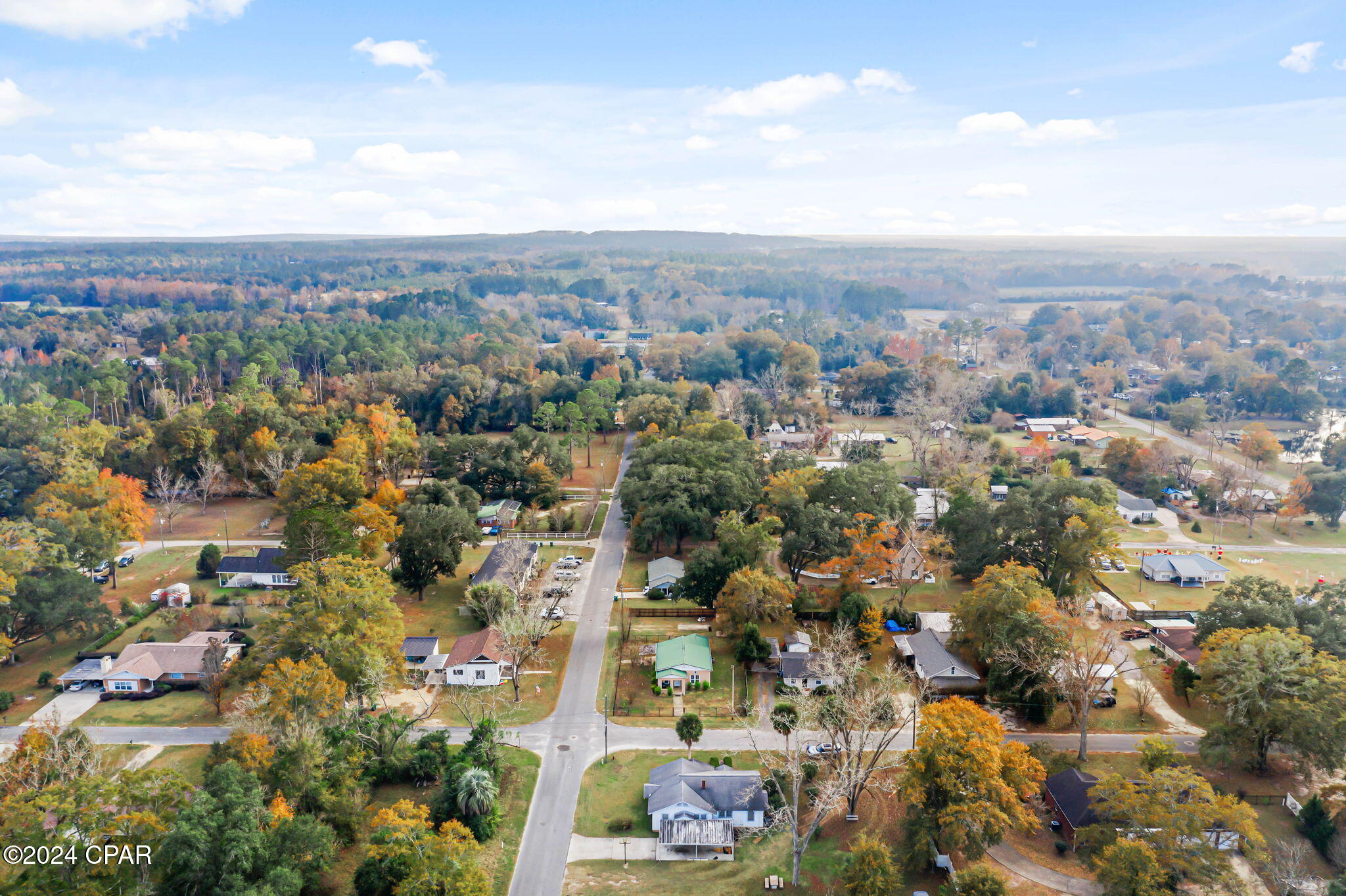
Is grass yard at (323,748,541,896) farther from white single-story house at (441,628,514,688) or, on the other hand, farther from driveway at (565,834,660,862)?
white single-story house at (441,628,514,688)

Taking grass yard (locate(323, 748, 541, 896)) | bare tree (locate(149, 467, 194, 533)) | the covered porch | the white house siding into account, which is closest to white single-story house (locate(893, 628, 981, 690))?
the white house siding

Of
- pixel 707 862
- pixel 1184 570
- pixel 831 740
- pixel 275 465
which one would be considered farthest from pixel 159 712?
pixel 1184 570

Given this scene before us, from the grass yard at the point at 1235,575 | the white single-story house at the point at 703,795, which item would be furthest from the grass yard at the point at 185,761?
the grass yard at the point at 1235,575

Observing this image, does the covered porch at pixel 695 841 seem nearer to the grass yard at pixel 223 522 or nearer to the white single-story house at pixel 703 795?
the white single-story house at pixel 703 795

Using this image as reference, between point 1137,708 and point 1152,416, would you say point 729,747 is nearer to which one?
point 1137,708

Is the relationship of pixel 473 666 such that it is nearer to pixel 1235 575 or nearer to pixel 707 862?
pixel 707 862
